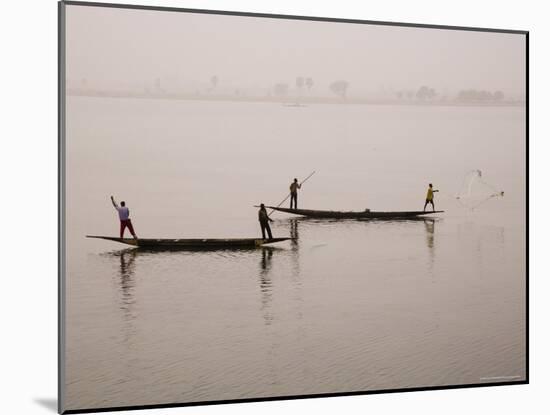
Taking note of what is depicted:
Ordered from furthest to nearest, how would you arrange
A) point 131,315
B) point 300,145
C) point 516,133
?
point 516,133
point 300,145
point 131,315

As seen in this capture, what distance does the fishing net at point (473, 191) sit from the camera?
647 centimetres

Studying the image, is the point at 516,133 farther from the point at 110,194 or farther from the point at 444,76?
the point at 110,194

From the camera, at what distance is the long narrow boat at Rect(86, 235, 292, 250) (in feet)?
19.2

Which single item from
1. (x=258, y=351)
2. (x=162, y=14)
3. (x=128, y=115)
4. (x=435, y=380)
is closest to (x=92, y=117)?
(x=128, y=115)

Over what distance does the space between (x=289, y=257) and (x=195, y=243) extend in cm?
56

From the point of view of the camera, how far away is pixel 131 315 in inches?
227

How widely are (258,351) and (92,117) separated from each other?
5.25 ft

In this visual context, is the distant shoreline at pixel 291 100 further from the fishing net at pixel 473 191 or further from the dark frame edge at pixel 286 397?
the dark frame edge at pixel 286 397

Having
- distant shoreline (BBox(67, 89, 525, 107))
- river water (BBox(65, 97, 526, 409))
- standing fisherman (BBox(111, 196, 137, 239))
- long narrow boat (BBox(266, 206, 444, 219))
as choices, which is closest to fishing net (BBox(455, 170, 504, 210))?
river water (BBox(65, 97, 526, 409))

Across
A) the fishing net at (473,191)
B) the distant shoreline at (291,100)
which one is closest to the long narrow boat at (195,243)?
the distant shoreline at (291,100)

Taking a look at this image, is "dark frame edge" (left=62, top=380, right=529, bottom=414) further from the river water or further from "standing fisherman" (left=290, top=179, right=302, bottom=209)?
"standing fisherman" (left=290, top=179, right=302, bottom=209)

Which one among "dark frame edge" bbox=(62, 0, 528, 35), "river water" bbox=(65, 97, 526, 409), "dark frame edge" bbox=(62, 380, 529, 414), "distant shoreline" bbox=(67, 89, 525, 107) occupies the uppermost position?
"dark frame edge" bbox=(62, 0, 528, 35)

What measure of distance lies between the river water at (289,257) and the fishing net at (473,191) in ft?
0.05

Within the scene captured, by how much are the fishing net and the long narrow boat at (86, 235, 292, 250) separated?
3.87 feet
